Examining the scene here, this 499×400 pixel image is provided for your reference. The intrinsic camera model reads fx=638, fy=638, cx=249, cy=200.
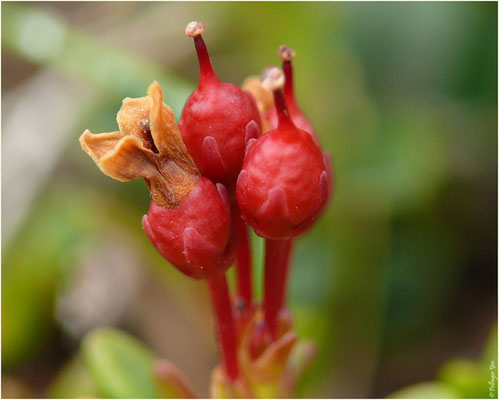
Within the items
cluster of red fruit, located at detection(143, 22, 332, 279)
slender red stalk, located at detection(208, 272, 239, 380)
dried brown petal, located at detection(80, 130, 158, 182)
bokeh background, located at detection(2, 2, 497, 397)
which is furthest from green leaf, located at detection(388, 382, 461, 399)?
dried brown petal, located at detection(80, 130, 158, 182)

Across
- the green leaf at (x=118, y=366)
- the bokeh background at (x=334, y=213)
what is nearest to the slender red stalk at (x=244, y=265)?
Answer: the green leaf at (x=118, y=366)

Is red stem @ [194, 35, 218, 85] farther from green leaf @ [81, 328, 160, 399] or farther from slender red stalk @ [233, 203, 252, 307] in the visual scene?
green leaf @ [81, 328, 160, 399]

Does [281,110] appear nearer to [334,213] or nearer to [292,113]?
[292,113]

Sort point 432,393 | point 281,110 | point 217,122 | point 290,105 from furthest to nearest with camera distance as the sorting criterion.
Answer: point 432,393, point 290,105, point 217,122, point 281,110

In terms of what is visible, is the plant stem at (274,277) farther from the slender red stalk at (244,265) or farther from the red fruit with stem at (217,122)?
the red fruit with stem at (217,122)

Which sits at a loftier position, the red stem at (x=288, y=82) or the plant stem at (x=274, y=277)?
the red stem at (x=288, y=82)

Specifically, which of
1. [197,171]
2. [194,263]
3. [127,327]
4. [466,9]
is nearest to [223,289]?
[194,263]

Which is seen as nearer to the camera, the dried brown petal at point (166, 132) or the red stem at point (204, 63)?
the dried brown petal at point (166, 132)

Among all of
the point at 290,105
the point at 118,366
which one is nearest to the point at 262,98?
the point at 290,105
